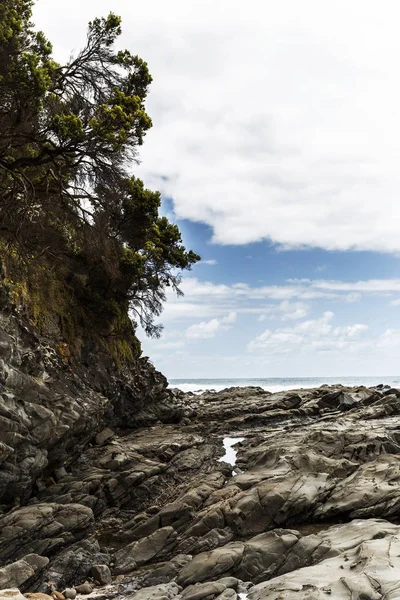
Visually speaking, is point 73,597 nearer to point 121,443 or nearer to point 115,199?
point 121,443

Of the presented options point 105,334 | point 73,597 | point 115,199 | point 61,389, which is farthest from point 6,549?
point 105,334

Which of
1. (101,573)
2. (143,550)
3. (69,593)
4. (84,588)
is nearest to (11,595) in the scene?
(69,593)

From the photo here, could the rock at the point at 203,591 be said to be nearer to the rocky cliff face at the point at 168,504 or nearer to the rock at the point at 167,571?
the rocky cliff face at the point at 168,504

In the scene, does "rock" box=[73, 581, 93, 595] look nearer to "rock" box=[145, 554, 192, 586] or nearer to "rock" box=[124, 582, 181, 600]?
"rock" box=[124, 582, 181, 600]

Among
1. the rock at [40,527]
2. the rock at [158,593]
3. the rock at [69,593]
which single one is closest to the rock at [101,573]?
the rock at [69,593]

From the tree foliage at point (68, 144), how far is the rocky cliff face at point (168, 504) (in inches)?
193

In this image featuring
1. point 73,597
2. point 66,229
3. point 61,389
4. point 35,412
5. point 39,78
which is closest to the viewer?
point 73,597

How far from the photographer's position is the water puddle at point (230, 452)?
73.8 ft

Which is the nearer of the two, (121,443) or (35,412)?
(35,412)

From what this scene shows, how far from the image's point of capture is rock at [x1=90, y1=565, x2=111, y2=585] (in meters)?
11.6

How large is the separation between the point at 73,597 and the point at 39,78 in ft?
45.4

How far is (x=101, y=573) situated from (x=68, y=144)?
12.6 metres

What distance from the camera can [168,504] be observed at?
607 inches

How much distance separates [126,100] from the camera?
1522 cm
